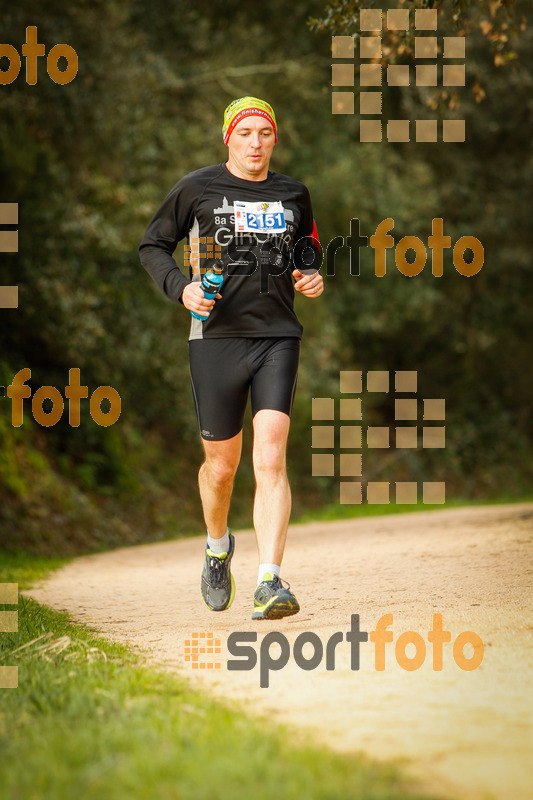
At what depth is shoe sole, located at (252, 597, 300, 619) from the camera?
4.61 m

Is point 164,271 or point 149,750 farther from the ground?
point 164,271

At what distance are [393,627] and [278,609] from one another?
54cm

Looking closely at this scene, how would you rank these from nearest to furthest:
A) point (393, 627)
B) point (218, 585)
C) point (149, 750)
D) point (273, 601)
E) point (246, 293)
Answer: point (149, 750)
point (393, 627)
point (273, 601)
point (246, 293)
point (218, 585)

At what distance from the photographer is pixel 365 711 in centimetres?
329

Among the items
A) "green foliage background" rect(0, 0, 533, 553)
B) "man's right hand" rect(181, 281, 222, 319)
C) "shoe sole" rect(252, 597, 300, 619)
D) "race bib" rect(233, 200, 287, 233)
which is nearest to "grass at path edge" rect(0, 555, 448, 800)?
"shoe sole" rect(252, 597, 300, 619)

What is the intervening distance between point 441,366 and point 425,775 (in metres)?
24.1

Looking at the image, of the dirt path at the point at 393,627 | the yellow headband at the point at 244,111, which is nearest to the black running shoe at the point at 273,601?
the dirt path at the point at 393,627

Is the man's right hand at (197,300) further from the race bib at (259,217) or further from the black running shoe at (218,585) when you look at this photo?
the black running shoe at (218,585)

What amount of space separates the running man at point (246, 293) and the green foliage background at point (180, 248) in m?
2.49

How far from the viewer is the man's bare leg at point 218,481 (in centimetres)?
530

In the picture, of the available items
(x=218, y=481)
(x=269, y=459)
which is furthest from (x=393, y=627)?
(x=218, y=481)

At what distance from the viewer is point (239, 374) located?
202 inches

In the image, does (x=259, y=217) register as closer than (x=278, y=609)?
No

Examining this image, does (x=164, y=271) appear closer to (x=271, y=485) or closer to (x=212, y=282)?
(x=212, y=282)
